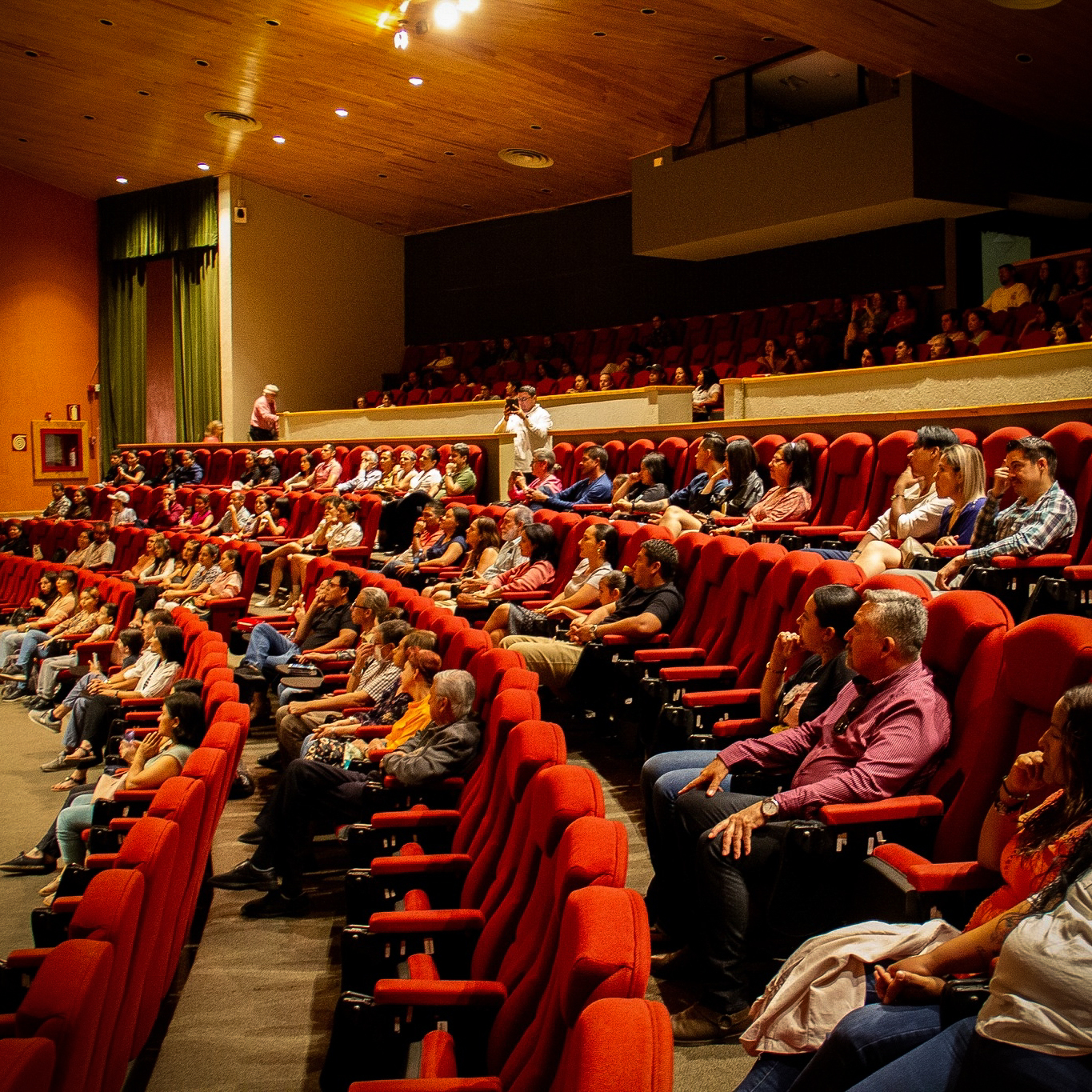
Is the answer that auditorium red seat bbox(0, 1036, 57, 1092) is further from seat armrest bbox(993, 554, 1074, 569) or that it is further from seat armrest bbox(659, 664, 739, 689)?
seat armrest bbox(993, 554, 1074, 569)

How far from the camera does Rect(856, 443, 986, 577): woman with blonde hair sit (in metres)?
2.23

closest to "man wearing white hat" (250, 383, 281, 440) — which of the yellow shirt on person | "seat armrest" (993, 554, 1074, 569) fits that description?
the yellow shirt on person

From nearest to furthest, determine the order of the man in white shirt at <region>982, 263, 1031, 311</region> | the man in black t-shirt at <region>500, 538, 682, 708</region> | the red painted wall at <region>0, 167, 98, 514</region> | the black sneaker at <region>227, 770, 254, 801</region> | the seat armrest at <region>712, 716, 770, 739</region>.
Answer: the seat armrest at <region>712, 716, 770, 739</region> → the man in black t-shirt at <region>500, 538, 682, 708</region> → the black sneaker at <region>227, 770, 254, 801</region> → the man in white shirt at <region>982, 263, 1031, 311</region> → the red painted wall at <region>0, 167, 98, 514</region>

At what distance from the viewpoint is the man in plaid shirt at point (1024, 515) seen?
1978 millimetres

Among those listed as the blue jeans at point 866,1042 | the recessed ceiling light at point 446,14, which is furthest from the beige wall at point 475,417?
the blue jeans at point 866,1042

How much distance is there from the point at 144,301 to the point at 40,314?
743 mm

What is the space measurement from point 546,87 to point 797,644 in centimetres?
427

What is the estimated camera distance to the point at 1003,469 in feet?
7.02

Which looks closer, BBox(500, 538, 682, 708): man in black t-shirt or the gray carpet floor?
the gray carpet floor

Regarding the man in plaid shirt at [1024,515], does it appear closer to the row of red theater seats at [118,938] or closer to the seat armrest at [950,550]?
the seat armrest at [950,550]

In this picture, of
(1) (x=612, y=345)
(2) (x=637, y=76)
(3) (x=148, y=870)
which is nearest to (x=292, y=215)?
(1) (x=612, y=345)

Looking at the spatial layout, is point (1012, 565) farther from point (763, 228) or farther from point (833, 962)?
point (763, 228)

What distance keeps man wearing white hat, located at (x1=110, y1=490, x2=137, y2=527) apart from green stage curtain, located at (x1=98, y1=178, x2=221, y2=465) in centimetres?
127

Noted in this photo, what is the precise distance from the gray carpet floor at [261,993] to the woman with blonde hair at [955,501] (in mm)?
682
